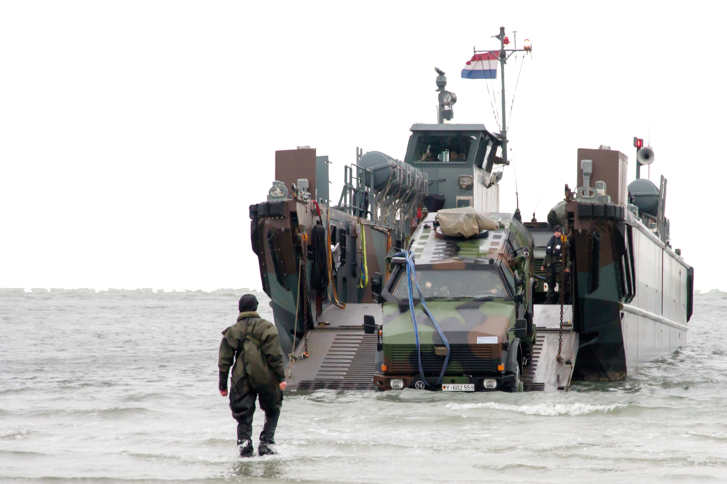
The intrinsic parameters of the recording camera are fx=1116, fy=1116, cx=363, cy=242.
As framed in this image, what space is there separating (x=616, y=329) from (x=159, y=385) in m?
7.40

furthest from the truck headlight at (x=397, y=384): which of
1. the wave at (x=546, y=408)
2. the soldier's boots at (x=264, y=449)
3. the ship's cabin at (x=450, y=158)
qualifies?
the ship's cabin at (x=450, y=158)

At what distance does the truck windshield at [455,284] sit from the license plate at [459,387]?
144 centimetres

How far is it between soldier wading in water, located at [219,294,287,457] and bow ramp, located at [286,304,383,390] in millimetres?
5269

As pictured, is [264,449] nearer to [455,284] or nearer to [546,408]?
[546,408]

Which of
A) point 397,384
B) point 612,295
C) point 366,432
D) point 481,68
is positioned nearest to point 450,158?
point 481,68

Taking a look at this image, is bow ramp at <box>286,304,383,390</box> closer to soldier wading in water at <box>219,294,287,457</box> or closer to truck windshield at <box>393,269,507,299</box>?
truck windshield at <box>393,269,507,299</box>

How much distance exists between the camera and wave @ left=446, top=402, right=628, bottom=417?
14.1 meters

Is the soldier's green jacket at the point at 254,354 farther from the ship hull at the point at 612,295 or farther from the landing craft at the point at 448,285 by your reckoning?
the ship hull at the point at 612,295

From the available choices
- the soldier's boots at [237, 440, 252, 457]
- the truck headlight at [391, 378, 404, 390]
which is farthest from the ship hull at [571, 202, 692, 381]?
the soldier's boots at [237, 440, 252, 457]

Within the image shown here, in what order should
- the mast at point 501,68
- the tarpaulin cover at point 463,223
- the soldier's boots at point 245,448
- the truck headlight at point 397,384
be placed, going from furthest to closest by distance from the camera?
the mast at point 501,68
the tarpaulin cover at point 463,223
the truck headlight at point 397,384
the soldier's boots at point 245,448

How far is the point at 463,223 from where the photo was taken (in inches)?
642

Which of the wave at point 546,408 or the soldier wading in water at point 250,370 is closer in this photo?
the soldier wading in water at point 250,370

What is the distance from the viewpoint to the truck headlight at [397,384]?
1477 centimetres

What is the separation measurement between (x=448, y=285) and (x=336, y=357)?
2507 millimetres
